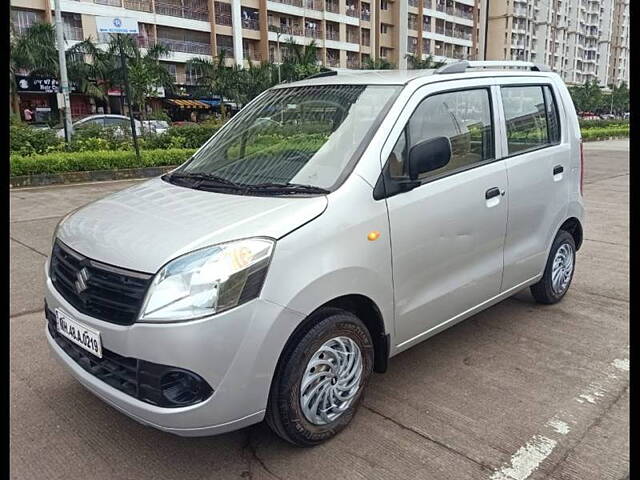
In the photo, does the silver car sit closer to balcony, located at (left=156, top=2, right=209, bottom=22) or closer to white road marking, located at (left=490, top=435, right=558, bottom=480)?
white road marking, located at (left=490, top=435, right=558, bottom=480)

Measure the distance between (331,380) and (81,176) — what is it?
11.0 m

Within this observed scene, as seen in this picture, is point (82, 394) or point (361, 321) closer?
point (361, 321)

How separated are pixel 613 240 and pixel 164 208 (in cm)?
570

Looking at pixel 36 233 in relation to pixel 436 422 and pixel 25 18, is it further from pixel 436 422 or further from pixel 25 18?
pixel 25 18

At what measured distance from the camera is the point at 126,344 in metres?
2.15

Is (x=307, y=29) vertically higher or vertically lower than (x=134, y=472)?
higher

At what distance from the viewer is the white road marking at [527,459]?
2346 mm

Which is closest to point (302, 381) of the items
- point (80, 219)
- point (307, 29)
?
point (80, 219)

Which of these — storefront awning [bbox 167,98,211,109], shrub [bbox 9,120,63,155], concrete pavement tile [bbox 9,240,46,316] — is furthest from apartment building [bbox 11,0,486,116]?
concrete pavement tile [bbox 9,240,46,316]

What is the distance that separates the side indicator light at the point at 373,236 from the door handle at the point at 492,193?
949 millimetres

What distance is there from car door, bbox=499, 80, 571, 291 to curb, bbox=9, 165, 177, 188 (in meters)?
9.42

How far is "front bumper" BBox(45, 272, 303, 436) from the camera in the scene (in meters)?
2.06

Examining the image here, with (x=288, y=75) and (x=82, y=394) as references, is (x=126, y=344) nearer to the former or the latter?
(x=82, y=394)

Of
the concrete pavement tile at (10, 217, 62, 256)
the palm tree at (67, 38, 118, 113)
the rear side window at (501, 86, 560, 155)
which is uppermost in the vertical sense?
the palm tree at (67, 38, 118, 113)
